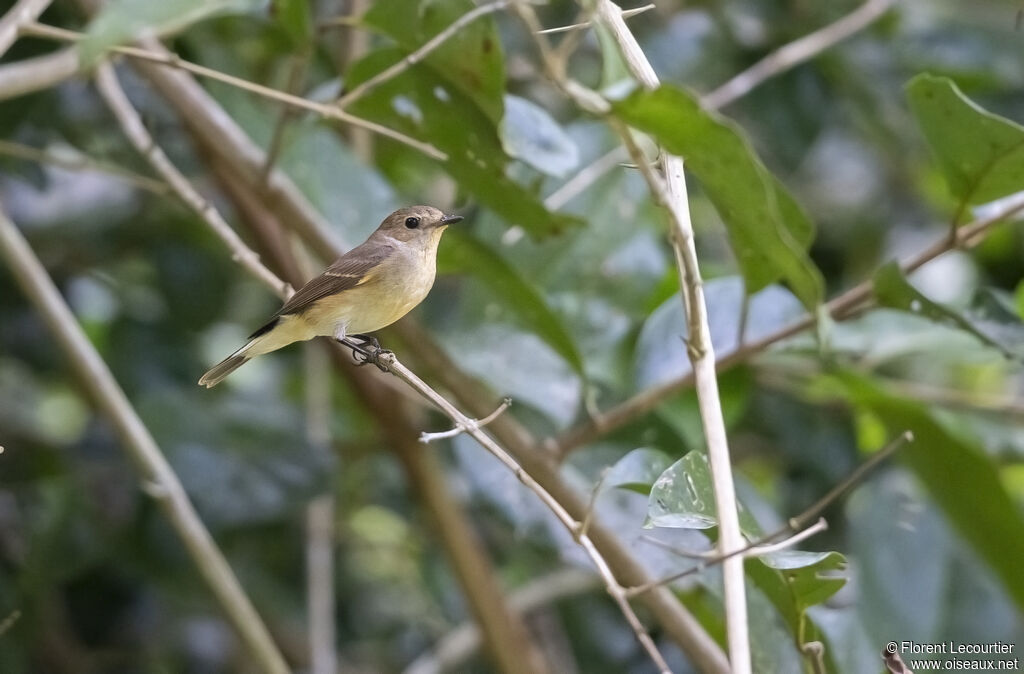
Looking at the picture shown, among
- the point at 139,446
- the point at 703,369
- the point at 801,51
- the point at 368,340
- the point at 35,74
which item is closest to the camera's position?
the point at 703,369

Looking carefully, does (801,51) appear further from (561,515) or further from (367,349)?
(561,515)

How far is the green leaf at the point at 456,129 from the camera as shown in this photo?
8.14ft

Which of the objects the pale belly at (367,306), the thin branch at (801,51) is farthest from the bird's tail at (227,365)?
the thin branch at (801,51)

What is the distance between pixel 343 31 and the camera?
12.2 feet

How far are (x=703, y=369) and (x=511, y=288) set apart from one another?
1.23 m

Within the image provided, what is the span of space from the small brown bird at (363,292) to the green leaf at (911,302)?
0.99 m

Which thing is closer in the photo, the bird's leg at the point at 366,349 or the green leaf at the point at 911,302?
the green leaf at the point at 911,302

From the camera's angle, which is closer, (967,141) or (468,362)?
(967,141)

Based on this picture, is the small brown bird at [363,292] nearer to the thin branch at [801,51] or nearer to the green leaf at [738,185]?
the green leaf at [738,185]

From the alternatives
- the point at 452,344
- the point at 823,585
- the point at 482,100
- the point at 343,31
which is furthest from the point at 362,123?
the point at 343,31

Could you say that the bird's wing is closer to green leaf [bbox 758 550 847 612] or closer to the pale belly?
the pale belly

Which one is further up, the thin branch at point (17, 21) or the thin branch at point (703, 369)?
the thin branch at point (17, 21)

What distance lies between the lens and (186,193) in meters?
2.40

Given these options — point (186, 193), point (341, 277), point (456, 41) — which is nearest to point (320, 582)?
point (341, 277)
